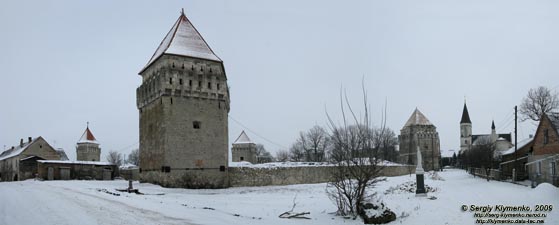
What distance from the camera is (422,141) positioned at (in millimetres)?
75938

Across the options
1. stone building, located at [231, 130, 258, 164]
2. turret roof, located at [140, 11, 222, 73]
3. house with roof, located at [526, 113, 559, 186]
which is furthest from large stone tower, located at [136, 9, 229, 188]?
stone building, located at [231, 130, 258, 164]

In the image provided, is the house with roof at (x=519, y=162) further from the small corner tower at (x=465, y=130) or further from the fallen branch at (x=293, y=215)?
the small corner tower at (x=465, y=130)

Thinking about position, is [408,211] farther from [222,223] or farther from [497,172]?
[497,172]

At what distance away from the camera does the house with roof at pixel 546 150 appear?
26966 millimetres

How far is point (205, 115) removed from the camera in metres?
31.9

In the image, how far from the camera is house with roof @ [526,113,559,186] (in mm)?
26966

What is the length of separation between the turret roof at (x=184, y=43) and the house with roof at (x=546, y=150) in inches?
960

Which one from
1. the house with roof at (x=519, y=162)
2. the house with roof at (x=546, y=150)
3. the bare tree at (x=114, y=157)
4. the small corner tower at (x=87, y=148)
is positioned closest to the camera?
the house with roof at (x=546, y=150)

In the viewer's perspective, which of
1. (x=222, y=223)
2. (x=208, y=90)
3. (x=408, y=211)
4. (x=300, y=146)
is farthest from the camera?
(x=300, y=146)

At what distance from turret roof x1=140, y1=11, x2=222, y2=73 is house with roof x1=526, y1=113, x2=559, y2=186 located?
24372 millimetres

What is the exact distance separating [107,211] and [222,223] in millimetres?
3888

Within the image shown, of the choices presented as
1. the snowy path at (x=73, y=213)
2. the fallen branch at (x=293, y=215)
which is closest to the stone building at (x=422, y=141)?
the fallen branch at (x=293, y=215)

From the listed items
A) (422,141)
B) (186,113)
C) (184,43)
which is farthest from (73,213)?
(422,141)

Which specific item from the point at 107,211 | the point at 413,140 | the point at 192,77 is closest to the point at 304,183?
the point at 192,77
